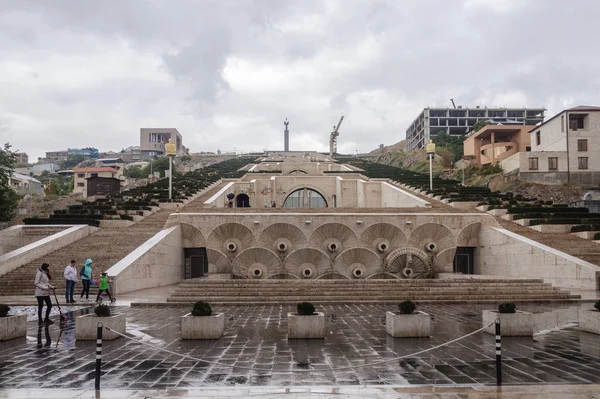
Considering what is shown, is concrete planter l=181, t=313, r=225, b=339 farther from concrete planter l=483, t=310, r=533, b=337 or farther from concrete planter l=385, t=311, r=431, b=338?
concrete planter l=483, t=310, r=533, b=337

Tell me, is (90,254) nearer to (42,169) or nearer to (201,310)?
(201,310)

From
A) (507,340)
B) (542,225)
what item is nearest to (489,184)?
(542,225)

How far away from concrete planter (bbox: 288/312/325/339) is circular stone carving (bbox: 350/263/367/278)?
1307 centimetres


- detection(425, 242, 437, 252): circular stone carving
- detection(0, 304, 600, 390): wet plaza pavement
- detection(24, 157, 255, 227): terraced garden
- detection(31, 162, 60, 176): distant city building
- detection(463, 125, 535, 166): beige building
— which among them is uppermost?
detection(31, 162, 60, 176): distant city building

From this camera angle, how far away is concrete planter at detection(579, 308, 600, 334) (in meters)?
9.28

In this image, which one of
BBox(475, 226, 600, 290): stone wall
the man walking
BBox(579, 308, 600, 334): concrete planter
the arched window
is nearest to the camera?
BBox(579, 308, 600, 334): concrete planter

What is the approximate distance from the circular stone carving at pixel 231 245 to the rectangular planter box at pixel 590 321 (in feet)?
50.9

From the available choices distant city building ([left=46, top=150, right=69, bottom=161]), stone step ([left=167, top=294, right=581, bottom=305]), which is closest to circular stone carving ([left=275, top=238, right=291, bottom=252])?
stone step ([left=167, top=294, right=581, bottom=305])

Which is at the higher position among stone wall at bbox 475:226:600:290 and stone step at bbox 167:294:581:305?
stone wall at bbox 475:226:600:290

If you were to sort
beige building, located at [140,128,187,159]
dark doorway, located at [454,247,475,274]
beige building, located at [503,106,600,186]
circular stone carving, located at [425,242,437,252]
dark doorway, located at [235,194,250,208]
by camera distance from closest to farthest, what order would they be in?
circular stone carving, located at [425,242,437,252]
dark doorway, located at [454,247,475,274]
beige building, located at [503,106,600,186]
dark doorway, located at [235,194,250,208]
beige building, located at [140,128,187,159]

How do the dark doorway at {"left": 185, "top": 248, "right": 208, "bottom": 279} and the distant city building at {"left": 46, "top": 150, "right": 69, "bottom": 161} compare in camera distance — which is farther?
the distant city building at {"left": 46, "top": 150, "right": 69, "bottom": 161}

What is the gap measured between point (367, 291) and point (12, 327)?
986 cm

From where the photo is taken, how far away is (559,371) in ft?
21.9

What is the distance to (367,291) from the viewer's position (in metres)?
15.0
